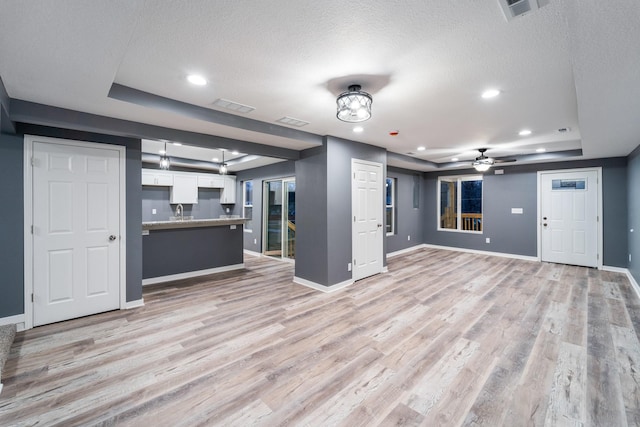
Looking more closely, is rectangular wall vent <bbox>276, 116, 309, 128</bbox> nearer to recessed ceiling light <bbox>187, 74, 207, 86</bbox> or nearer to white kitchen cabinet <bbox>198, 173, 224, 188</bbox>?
recessed ceiling light <bbox>187, 74, 207, 86</bbox>

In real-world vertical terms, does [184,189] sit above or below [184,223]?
above

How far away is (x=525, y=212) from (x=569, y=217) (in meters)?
0.78

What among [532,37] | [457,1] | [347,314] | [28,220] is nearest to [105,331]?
[28,220]

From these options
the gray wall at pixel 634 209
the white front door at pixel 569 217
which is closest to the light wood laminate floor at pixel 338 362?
the gray wall at pixel 634 209

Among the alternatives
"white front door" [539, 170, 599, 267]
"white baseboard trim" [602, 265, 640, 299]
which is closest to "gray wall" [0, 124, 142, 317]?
"white baseboard trim" [602, 265, 640, 299]

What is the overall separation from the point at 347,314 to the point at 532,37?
10.1ft

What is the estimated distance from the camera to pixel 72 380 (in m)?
2.11

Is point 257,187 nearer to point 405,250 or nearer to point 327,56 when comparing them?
point 405,250

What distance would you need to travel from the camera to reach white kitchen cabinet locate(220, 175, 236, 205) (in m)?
7.82

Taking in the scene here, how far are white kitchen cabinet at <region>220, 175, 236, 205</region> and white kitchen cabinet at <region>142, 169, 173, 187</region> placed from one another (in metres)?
1.39

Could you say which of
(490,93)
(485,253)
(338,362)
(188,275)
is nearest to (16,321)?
(188,275)

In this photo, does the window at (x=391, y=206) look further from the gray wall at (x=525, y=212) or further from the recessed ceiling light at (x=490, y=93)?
the recessed ceiling light at (x=490, y=93)

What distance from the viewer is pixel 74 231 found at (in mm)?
3197

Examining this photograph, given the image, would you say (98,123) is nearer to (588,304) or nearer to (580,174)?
(588,304)
